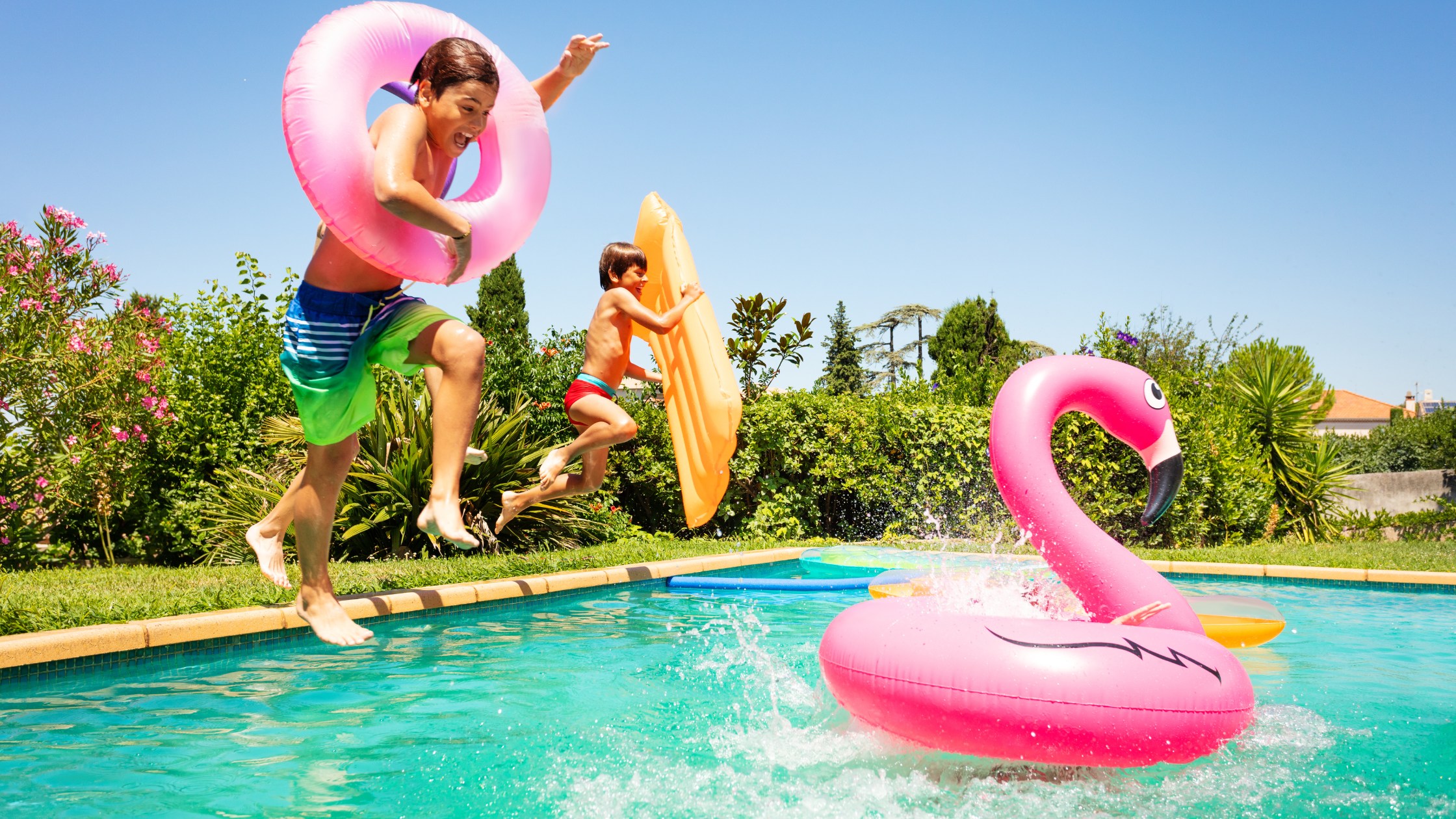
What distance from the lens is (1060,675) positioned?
2.95m

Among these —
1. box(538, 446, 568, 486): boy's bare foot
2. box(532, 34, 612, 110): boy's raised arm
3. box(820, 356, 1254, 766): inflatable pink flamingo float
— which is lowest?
box(820, 356, 1254, 766): inflatable pink flamingo float

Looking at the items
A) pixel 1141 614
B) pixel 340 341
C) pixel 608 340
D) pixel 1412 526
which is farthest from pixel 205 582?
pixel 1412 526

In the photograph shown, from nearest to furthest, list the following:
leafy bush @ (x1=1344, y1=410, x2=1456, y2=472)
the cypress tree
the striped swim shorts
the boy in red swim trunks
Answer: the striped swim shorts < the boy in red swim trunks < the cypress tree < leafy bush @ (x1=1344, y1=410, x2=1456, y2=472)

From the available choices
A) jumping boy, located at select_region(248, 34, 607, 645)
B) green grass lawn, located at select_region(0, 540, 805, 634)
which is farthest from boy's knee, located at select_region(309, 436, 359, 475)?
green grass lawn, located at select_region(0, 540, 805, 634)

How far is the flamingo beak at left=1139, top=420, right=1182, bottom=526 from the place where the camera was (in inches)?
150

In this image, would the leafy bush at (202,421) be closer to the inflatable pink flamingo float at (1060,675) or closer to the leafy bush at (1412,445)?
the inflatable pink flamingo float at (1060,675)

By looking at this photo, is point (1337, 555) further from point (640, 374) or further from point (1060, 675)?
point (1060, 675)

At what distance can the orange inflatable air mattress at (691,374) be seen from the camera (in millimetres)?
5629

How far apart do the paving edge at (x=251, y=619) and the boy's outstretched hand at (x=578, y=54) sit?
3.14 metres

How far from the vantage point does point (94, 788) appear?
2.91m

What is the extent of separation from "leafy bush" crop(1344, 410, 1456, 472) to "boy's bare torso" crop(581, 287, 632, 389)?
4038 centimetres

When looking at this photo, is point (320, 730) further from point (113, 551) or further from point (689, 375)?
point (113, 551)

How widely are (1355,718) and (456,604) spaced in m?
4.75

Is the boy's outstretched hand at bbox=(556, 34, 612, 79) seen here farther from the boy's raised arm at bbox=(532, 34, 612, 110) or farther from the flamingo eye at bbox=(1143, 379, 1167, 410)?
the flamingo eye at bbox=(1143, 379, 1167, 410)
